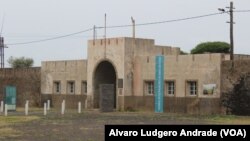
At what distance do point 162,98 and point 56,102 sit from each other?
513 inches

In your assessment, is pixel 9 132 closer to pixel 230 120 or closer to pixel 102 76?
pixel 230 120

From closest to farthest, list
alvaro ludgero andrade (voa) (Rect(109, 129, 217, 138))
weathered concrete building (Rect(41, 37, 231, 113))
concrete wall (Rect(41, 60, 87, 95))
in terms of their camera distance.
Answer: alvaro ludgero andrade (voa) (Rect(109, 129, 217, 138)) → weathered concrete building (Rect(41, 37, 231, 113)) → concrete wall (Rect(41, 60, 87, 95))

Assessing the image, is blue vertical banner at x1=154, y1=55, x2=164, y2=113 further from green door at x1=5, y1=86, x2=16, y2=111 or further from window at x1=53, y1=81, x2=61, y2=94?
window at x1=53, y1=81, x2=61, y2=94

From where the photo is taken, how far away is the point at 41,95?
53250 mm

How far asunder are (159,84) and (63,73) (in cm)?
1257

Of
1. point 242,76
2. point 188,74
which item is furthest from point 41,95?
point 242,76

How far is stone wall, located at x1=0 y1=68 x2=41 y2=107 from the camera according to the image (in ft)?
176

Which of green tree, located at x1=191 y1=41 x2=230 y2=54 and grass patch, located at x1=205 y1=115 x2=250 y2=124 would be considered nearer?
grass patch, located at x1=205 y1=115 x2=250 y2=124

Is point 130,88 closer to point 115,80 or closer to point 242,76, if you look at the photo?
point 115,80

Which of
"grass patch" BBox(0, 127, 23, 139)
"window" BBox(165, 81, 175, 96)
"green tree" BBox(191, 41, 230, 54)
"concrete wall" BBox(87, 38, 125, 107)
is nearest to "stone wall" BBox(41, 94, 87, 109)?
"concrete wall" BBox(87, 38, 125, 107)

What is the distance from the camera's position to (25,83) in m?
54.0

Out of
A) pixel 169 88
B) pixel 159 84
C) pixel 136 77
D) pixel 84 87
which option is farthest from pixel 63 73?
pixel 169 88

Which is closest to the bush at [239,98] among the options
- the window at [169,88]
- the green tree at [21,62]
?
the window at [169,88]

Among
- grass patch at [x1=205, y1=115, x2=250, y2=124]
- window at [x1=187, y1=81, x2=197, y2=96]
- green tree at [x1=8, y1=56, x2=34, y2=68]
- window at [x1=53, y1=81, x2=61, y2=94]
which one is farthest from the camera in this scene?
green tree at [x1=8, y1=56, x2=34, y2=68]
